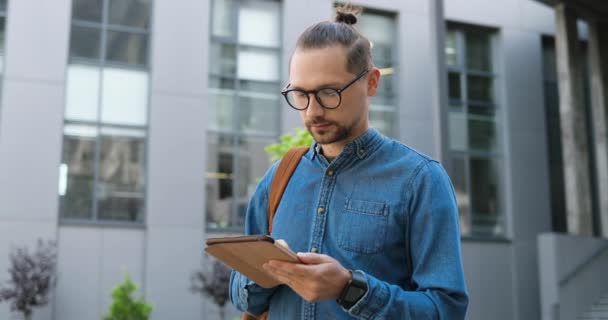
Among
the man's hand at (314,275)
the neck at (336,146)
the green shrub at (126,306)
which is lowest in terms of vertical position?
the green shrub at (126,306)

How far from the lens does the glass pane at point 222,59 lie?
20875mm

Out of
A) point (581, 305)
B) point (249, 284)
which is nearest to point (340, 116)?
point (249, 284)

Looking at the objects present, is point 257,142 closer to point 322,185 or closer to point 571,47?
point 571,47

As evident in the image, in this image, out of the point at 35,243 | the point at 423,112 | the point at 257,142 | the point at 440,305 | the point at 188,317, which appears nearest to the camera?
the point at 440,305

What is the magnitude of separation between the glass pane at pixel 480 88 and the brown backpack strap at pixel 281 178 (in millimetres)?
22600

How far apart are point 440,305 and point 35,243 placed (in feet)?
58.3

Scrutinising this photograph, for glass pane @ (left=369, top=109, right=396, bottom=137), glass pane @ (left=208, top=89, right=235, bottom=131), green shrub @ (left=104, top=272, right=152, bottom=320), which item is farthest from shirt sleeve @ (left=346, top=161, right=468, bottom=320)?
glass pane @ (left=369, top=109, right=396, bottom=137)

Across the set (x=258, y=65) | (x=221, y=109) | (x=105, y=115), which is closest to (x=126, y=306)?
(x=105, y=115)

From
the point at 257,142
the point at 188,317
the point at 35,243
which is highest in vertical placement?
the point at 257,142

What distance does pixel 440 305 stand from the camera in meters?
1.92

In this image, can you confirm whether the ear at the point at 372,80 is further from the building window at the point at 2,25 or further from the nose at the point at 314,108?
the building window at the point at 2,25

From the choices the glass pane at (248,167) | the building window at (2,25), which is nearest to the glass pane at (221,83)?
the glass pane at (248,167)

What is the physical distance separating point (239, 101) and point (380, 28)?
5180 millimetres

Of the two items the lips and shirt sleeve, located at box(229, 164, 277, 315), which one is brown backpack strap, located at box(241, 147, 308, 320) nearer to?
shirt sleeve, located at box(229, 164, 277, 315)
